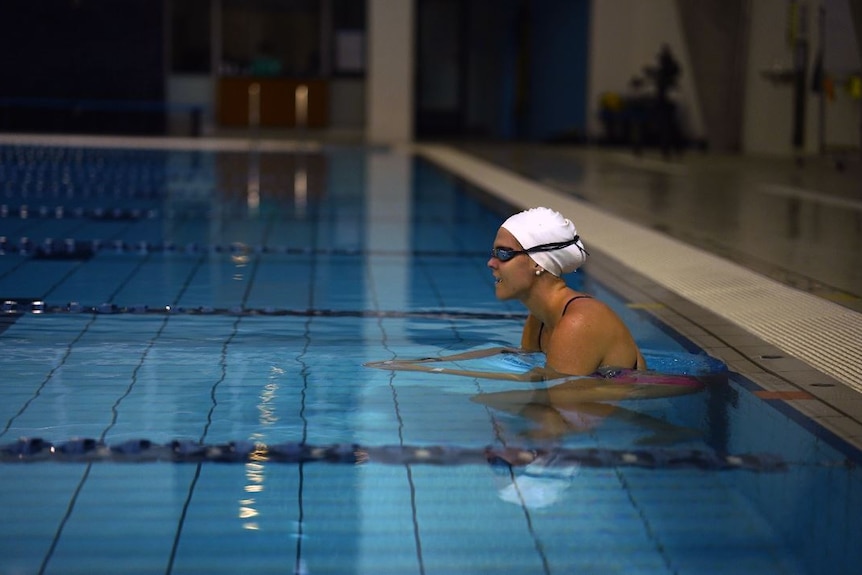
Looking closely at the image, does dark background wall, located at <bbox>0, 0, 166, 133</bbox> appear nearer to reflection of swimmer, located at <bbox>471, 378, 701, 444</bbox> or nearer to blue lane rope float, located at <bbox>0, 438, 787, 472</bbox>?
reflection of swimmer, located at <bbox>471, 378, 701, 444</bbox>

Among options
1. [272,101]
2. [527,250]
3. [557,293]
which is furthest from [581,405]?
[272,101]

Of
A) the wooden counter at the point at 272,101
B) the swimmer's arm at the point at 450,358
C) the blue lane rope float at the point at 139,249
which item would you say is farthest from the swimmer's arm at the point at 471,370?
the wooden counter at the point at 272,101

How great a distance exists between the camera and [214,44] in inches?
886

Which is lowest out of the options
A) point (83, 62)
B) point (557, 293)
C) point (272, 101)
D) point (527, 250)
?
point (557, 293)

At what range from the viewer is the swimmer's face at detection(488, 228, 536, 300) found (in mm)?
3787

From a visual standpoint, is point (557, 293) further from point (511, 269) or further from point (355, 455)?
point (355, 455)

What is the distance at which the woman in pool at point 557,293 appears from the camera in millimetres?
3770

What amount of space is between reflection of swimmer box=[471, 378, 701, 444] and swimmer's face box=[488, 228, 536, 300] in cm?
32

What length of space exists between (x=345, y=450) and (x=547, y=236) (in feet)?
3.06

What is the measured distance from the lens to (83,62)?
21.5 metres

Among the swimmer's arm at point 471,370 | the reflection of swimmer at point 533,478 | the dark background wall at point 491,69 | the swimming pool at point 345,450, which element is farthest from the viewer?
the dark background wall at point 491,69

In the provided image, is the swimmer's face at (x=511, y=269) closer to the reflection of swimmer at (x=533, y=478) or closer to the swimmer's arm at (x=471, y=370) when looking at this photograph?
the swimmer's arm at (x=471, y=370)

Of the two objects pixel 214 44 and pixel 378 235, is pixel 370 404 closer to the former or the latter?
pixel 378 235

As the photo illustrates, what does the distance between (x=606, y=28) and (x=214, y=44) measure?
22.4 ft
